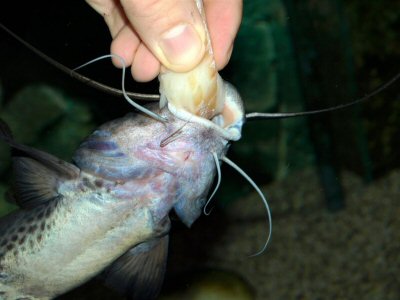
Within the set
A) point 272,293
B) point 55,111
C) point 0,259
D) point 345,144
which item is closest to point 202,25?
point 0,259

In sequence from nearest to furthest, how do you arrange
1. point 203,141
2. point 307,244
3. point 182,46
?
point 182,46 → point 203,141 → point 307,244

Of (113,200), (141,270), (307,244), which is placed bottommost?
(307,244)

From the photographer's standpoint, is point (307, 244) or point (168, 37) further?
point (307, 244)

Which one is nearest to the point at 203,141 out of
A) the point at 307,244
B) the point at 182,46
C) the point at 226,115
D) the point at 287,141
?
the point at 226,115

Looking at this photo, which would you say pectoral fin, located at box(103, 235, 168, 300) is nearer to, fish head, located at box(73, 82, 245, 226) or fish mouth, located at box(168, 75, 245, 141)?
fish head, located at box(73, 82, 245, 226)

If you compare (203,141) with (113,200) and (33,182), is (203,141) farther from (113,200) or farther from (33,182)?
(33,182)

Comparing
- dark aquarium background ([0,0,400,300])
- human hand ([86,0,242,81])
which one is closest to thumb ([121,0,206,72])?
human hand ([86,0,242,81])
